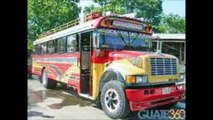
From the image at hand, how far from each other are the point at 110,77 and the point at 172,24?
1.33m

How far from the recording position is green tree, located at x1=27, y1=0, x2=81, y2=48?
4.21 metres

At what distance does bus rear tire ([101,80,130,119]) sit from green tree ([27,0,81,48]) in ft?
4.12

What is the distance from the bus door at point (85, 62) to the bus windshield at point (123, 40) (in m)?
0.27

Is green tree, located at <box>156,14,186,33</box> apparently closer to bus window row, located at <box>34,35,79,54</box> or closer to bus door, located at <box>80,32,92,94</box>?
bus door, located at <box>80,32,92,94</box>

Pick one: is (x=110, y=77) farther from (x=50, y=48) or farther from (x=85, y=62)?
(x=50, y=48)

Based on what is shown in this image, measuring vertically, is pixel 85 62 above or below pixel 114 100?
above

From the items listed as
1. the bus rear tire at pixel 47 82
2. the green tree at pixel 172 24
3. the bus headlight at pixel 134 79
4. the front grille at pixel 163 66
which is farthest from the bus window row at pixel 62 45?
the green tree at pixel 172 24

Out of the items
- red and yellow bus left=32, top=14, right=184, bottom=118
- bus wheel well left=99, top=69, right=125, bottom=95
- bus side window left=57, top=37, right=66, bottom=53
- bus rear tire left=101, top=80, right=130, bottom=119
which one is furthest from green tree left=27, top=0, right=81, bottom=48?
bus rear tire left=101, top=80, right=130, bottom=119

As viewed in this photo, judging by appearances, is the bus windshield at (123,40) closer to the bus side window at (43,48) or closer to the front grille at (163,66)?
the front grille at (163,66)

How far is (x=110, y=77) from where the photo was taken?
4918 mm

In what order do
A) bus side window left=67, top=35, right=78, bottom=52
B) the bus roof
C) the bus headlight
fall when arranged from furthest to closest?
bus side window left=67, top=35, right=78, bottom=52
the bus roof
the bus headlight

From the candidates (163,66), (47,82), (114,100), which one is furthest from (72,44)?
(163,66)
